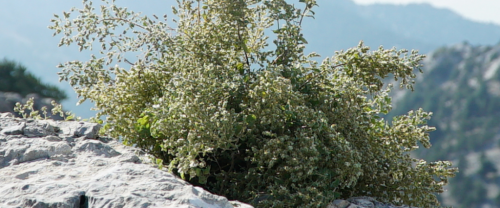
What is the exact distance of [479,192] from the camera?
4552 inches

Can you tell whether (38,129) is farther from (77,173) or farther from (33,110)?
(33,110)

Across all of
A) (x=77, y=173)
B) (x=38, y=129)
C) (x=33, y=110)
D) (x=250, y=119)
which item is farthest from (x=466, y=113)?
(x=77, y=173)

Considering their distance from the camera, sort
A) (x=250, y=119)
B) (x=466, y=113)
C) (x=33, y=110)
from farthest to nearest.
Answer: (x=466, y=113), (x=33, y=110), (x=250, y=119)

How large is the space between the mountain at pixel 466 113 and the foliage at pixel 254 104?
119m

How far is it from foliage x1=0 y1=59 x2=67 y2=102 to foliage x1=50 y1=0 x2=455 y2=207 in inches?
1024

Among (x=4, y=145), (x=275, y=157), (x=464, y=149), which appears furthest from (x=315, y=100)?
(x=464, y=149)

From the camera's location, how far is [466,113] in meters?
132

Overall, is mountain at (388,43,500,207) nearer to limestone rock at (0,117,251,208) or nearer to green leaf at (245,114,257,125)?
green leaf at (245,114,257,125)

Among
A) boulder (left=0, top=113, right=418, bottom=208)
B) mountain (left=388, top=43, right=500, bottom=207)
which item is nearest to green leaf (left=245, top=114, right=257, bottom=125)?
boulder (left=0, top=113, right=418, bottom=208)

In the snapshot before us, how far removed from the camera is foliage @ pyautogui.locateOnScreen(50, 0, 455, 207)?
3037 millimetres

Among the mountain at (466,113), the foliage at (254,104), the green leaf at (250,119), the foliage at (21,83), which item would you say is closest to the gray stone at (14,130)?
the foliage at (254,104)

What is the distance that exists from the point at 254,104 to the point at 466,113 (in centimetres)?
14027

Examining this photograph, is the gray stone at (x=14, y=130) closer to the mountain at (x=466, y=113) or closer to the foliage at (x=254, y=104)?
the foliage at (x=254, y=104)

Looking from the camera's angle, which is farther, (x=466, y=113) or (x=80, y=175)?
(x=466, y=113)
